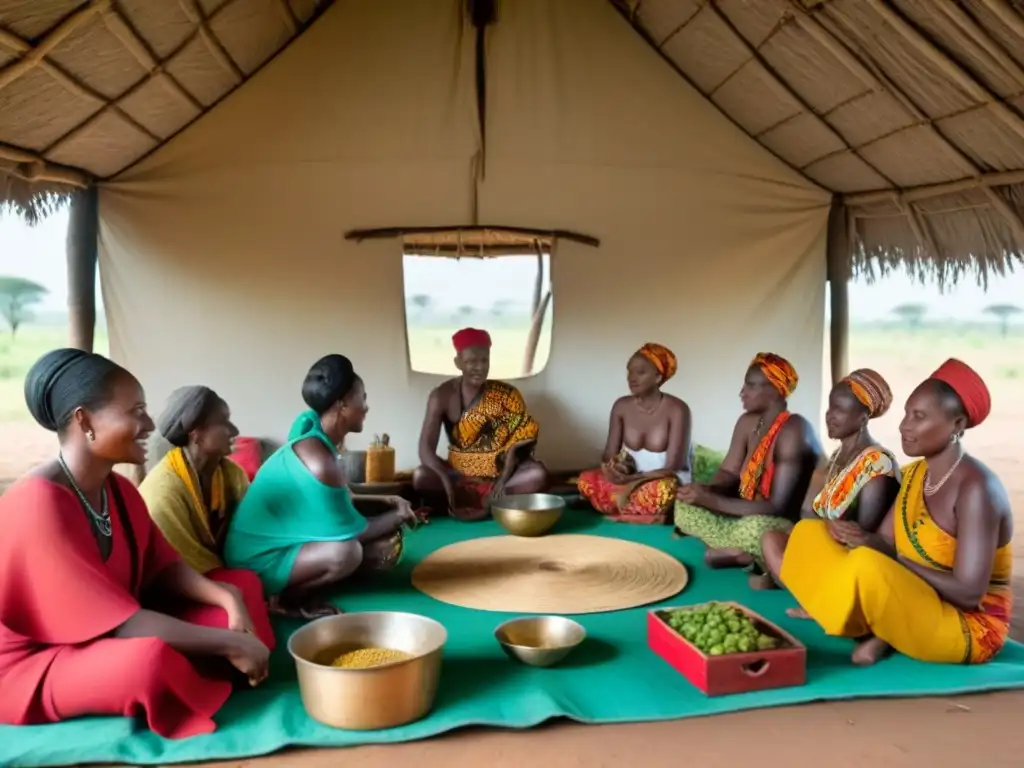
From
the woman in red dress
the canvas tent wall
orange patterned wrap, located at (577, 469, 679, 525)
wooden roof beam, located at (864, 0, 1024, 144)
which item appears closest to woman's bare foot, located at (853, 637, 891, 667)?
orange patterned wrap, located at (577, 469, 679, 525)

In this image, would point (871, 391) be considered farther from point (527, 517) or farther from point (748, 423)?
point (527, 517)

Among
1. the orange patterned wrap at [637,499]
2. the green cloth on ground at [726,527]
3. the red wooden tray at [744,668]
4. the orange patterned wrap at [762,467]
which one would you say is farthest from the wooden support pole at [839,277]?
the red wooden tray at [744,668]

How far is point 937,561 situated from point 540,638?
1416 mm

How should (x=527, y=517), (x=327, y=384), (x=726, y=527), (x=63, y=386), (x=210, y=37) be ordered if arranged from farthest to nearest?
(x=210, y=37), (x=527, y=517), (x=726, y=527), (x=327, y=384), (x=63, y=386)

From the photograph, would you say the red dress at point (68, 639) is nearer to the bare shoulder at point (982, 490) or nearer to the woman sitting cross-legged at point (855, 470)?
the woman sitting cross-legged at point (855, 470)

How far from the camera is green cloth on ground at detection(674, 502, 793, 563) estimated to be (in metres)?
3.70

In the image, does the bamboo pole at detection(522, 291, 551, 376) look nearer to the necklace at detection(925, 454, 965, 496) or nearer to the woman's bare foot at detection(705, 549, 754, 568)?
the woman's bare foot at detection(705, 549, 754, 568)

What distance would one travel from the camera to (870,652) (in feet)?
9.29

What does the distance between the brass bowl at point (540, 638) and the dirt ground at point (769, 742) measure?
12.4 inches

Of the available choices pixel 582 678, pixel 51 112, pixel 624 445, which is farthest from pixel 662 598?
pixel 51 112

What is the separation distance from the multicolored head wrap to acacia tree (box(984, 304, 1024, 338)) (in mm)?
19940

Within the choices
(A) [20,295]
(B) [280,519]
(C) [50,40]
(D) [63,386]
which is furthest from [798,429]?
(A) [20,295]

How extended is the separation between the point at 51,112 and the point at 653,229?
3.85 meters

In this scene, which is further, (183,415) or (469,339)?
(469,339)
